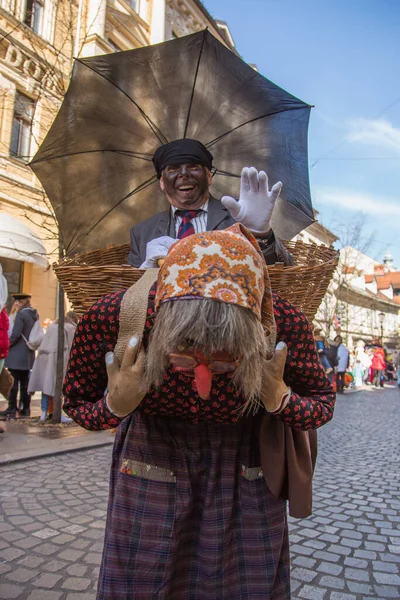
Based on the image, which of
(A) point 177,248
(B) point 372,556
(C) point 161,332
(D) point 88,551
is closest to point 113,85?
(A) point 177,248

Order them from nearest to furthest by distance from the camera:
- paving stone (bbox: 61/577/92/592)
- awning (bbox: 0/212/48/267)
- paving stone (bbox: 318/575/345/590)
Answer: paving stone (bbox: 61/577/92/592) → paving stone (bbox: 318/575/345/590) → awning (bbox: 0/212/48/267)

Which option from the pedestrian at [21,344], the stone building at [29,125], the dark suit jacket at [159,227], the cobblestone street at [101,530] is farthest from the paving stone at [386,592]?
the stone building at [29,125]

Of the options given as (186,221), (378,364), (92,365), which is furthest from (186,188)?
(378,364)

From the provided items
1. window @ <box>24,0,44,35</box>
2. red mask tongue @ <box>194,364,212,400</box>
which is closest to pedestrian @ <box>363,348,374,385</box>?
window @ <box>24,0,44,35</box>

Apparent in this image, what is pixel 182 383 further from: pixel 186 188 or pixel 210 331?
pixel 186 188

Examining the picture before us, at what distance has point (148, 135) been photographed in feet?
7.76

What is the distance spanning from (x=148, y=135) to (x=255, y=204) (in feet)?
3.11

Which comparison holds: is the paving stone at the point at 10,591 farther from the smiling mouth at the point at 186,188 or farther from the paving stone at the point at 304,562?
the smiling mouth at the point at 186,188

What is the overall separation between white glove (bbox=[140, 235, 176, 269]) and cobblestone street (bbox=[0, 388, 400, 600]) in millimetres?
1923

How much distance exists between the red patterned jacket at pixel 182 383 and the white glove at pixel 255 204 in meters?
0.34

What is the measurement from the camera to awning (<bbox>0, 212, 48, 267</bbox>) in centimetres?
1016

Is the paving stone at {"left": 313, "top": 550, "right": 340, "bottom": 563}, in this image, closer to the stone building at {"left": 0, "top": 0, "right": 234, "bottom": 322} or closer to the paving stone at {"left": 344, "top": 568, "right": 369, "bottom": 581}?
the paving stone at {"left": 344, "top": 568, "right": 369, "bottom": 581}

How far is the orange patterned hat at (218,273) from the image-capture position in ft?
3.71

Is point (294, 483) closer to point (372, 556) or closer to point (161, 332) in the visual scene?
point (161, 332)
